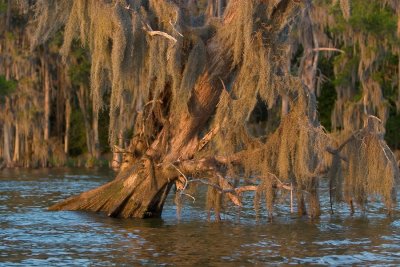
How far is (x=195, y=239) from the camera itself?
1619 cm

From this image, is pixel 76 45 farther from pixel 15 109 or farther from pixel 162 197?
pixel 162 197

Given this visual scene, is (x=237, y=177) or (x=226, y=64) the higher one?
(x=226, y=64)

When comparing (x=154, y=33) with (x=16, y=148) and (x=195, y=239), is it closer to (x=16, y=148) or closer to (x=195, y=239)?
(x=195, y=239)

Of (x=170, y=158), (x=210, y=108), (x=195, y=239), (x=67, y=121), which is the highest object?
(x=67, y=121)

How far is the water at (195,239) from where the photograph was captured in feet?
46.2

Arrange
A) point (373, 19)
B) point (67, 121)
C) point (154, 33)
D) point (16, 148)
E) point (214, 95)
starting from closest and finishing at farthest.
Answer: point (154, 33)
point (214, 95)
point (373, 19)
point (16, 148)
point (67, 121)

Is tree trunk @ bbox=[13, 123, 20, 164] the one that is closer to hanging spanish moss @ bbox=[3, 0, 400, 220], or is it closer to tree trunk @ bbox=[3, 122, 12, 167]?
tree trunk @ bbox=[3, 122, 12, 167]

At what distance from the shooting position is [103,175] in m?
35.2

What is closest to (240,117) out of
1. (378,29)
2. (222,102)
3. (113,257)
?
(222,102)

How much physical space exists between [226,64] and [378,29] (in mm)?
21755

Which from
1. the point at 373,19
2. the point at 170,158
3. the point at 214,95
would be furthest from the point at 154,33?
the point at 373,19

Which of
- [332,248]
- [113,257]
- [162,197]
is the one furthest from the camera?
[162,197]

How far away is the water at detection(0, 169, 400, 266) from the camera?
14.1m

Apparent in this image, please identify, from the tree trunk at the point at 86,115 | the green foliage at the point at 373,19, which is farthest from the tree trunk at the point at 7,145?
the green foliage at the point at 373,19
